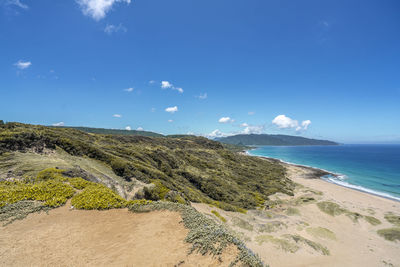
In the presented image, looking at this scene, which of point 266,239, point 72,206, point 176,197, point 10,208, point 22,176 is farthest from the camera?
point 176,197

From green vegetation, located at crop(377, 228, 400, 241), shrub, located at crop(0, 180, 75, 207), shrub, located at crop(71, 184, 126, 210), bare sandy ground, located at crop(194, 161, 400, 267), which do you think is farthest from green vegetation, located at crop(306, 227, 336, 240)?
shrub, located at crop(0, 180, 75, 207)

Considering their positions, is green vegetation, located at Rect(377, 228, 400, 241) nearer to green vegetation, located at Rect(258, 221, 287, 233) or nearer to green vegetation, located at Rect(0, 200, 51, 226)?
green vegetation, located at Rect(258, 221, 287, 233)

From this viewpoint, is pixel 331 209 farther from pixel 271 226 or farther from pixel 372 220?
pixel 271 226

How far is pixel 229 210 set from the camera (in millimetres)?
24031

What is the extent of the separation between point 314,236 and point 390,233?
449 inches

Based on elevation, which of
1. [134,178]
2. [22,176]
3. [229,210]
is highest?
[22,176]

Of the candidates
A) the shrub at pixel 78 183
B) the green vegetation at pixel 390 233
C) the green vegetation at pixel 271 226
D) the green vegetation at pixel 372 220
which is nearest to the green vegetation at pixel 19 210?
the shrub at pixel 78 183

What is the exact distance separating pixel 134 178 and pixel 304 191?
1628 inches

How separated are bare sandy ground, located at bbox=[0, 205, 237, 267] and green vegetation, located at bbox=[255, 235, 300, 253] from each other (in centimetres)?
1192

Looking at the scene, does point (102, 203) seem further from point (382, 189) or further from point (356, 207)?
point (382, 189)

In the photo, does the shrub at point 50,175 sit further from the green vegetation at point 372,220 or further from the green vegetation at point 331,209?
the green vegetation at point 372,220

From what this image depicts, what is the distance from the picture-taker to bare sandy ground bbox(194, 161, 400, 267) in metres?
15.2

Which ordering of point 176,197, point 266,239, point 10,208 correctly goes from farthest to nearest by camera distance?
point 176,197 → point 266,239 → point 10,208

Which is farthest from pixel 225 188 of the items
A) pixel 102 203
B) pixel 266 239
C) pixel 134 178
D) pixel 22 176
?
pixel 22 176
